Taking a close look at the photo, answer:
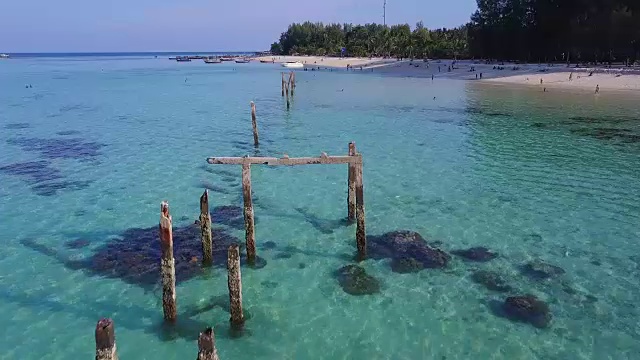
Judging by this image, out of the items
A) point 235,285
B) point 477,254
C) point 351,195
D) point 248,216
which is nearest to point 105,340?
point 235,285

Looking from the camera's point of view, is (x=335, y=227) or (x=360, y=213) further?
(x=335, y=227)

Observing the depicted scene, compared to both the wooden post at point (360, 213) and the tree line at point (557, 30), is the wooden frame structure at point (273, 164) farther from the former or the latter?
the tree line at point (557, 30)

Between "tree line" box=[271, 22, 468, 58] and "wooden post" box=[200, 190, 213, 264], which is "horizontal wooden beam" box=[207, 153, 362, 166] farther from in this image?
"tree line" box=[271, 22, 468, 58]

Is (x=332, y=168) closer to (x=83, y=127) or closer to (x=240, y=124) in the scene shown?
(x=240, y=124)

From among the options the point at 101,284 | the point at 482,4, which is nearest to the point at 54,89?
the point at 101,284

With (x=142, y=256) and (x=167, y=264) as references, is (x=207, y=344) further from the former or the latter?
(x=142, y=256)

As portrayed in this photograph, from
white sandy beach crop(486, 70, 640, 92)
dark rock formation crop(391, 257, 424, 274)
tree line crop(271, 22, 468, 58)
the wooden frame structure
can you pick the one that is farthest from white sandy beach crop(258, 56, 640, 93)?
the wooden frame structure
